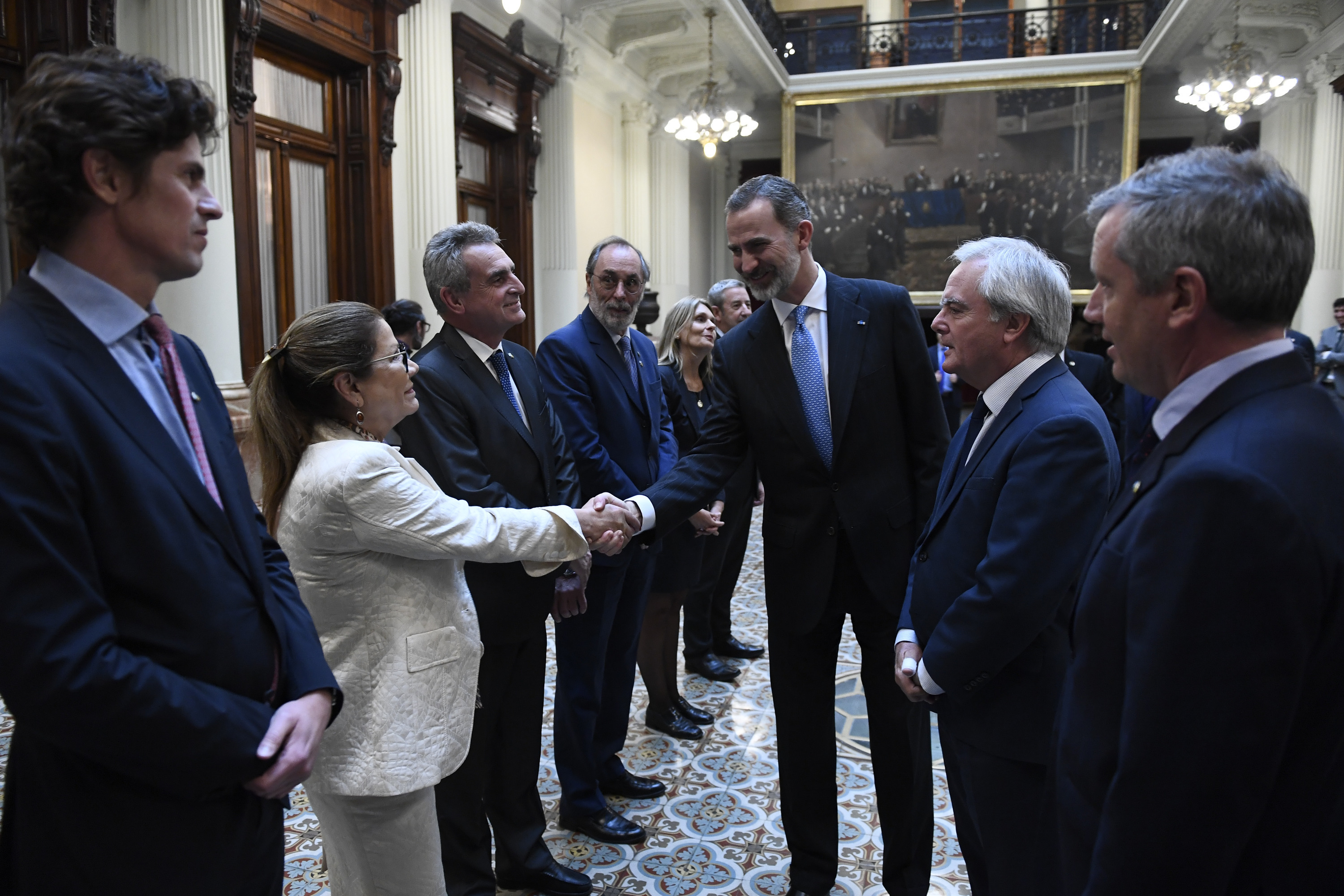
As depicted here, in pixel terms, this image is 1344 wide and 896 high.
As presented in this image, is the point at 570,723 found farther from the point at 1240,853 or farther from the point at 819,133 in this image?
the point at 819,133

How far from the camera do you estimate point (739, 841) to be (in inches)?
121

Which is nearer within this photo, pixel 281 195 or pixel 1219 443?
pixel 1219 443

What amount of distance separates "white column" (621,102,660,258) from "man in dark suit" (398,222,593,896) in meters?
9.46

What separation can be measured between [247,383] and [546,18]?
5.47 m

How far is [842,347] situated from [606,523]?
85 centimetres

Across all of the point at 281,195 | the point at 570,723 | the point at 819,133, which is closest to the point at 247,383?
the point at 281,195

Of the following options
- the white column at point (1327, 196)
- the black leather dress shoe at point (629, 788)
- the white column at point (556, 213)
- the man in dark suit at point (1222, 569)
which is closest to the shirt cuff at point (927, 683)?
the man in dark suit at point (1222, 569)

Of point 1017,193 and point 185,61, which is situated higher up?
point 1017,193

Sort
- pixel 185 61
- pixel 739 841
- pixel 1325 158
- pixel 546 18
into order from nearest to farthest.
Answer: pixel 739 841 < pixel 185 61 < pixel 546 18 < pixel 1325 158

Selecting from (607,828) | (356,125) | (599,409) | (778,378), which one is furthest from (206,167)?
(607,828)

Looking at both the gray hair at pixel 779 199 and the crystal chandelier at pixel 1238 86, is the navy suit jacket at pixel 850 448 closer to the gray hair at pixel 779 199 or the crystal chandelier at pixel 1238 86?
the gray hair at pixel 779 199

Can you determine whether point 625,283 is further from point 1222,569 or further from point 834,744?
point 1222,569

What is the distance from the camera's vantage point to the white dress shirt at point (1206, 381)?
1.11 m

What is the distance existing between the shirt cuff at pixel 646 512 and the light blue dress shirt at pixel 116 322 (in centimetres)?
155
